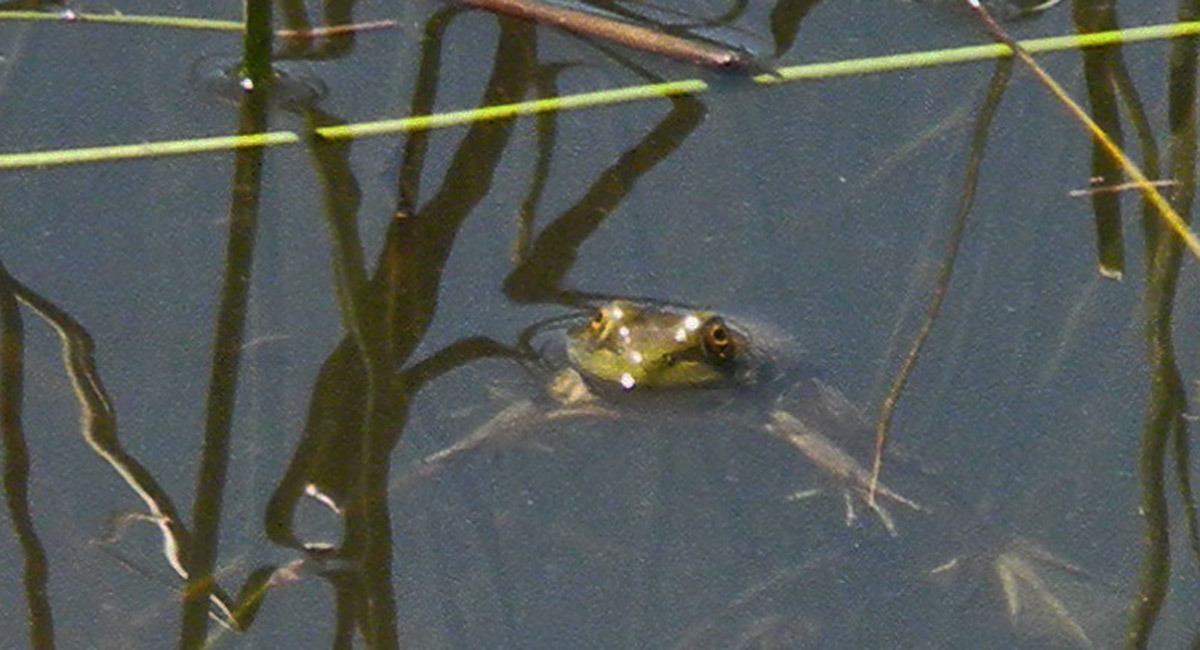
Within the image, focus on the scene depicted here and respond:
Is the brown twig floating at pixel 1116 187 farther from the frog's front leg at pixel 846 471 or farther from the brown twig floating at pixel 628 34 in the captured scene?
the frog's front leg at pixel 846 471

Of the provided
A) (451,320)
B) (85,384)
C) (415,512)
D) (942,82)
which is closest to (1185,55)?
(942,82)

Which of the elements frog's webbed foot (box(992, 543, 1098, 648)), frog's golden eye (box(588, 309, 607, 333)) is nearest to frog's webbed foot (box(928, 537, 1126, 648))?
frog's webbed foot (box(992, 543, 1098, 648))

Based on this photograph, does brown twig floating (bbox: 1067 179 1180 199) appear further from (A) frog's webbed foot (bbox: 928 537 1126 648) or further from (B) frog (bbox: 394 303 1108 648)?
(A) frog's webbed foot (bbox: 928 537 1126 648)

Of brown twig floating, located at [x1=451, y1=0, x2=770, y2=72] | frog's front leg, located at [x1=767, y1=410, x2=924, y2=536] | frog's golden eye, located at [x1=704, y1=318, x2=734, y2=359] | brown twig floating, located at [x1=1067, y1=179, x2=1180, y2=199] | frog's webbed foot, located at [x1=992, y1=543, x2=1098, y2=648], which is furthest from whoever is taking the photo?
brown twig floating, located at [x1=451, y1=0, x2=770, y2=72]

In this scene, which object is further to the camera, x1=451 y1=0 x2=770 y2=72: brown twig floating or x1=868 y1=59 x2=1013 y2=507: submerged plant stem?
x1=451 y1=0 x2=770 y2=72: brown twig floating

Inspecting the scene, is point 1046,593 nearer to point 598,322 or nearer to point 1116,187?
point 598,322

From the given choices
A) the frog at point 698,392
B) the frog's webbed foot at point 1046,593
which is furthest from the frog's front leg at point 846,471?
the frog's webbed foot at point 1046,593
